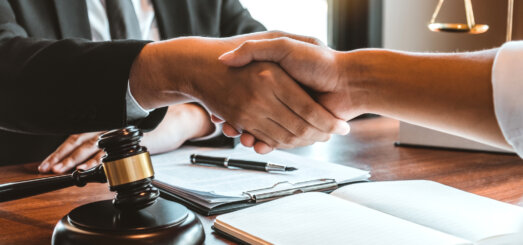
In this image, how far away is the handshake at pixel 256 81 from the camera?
0.96 meters

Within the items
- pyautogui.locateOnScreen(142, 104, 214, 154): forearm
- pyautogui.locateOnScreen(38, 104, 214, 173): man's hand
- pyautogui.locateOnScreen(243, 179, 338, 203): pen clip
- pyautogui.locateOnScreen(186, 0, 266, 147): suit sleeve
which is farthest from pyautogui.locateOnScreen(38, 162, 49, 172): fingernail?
pyautogui.locateOnScreen(186, 0, 266, 147): suit sleeve

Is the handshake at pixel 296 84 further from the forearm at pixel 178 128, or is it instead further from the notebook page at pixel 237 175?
the forearm at pixel 178 128

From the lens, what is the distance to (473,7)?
1411 mm

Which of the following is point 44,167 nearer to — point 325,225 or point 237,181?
point 237,181

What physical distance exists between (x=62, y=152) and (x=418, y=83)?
827 millimetres

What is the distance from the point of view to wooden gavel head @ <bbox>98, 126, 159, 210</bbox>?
69cm

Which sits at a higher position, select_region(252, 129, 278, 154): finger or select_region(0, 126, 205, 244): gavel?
select_region(0, 126, 205, 244): gavel

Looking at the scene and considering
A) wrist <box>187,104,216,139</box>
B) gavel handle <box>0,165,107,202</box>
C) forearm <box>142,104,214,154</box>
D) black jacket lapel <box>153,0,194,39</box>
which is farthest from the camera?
black jacket lapel <box>153,0,194,39</box>

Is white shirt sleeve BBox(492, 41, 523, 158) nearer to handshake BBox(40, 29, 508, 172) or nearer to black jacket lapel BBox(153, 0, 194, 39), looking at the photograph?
handshake BBox(40, 29, 508, 172)

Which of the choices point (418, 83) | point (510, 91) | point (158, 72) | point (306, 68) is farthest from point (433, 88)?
point (158, 72)

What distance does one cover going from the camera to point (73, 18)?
154 centimetres

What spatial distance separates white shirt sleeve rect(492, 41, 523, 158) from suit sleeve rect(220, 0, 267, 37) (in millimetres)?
1185

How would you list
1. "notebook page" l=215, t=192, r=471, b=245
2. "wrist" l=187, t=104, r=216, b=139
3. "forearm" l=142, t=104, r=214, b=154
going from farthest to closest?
"wrist" l=187, t=104, r=216, b=139, "forearm" l=142, t=104, r=214, b=154, "notebook page" l=215, t=192, r=471, b=245

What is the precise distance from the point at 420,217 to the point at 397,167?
448 millimetres
